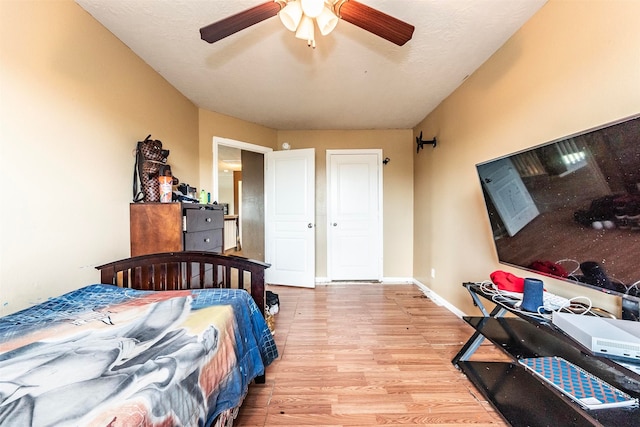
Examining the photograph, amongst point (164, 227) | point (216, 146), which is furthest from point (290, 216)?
point (164, 227)

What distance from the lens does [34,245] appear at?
4.58ft

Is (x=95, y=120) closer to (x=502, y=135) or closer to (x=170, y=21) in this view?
(x=170, y=21)

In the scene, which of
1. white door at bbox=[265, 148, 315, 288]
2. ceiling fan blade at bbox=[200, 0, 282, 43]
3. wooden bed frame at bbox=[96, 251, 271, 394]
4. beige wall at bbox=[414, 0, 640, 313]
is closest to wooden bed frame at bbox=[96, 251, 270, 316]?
wooden bed frame at bbox=[96, 251, 271, 394]

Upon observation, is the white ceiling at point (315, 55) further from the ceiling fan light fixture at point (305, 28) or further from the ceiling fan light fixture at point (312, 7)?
the ceiling fan light fixture at point (312, 7)

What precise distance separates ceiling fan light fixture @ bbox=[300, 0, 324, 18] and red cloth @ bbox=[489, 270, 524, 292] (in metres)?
1.83

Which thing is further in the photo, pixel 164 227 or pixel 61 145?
pixel 164 227

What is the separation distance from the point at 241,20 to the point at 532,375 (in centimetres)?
249

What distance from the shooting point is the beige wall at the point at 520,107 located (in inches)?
48.3

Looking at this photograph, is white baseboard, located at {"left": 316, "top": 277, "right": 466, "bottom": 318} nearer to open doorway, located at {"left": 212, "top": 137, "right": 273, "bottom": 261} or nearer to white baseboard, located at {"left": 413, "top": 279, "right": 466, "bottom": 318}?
white baseboard, located at {"left": 413, "top": 279, "right": 466, "bottom": 318}

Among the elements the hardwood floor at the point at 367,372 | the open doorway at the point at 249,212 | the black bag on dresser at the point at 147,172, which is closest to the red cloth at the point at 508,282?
the hardwood floor at the point at 367,372

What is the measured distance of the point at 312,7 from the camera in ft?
4.16

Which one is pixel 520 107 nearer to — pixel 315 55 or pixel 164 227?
pixel 315 55

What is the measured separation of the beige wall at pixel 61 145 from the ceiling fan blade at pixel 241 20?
36.0 inches

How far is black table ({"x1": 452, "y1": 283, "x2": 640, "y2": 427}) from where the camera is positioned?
0.95 m
